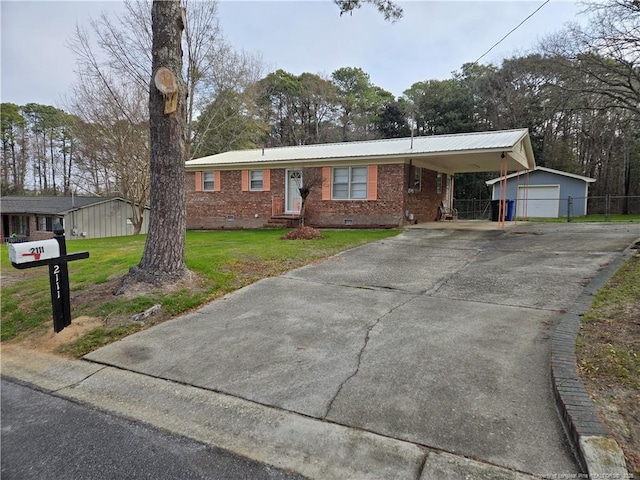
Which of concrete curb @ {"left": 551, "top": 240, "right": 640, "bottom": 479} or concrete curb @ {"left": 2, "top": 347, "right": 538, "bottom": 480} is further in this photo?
concrete curb @ {"left": 2, "top": 347, "right": 538, "bottom": 480}

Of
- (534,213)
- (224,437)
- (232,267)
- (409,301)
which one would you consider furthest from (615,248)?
(534,213)

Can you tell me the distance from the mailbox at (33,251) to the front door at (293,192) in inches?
463

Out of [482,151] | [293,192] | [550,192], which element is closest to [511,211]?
[482,151]

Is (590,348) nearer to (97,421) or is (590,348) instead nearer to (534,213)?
(97,421)

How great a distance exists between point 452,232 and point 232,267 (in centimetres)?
790

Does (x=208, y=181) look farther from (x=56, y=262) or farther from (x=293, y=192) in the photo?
(x=56, y=262)

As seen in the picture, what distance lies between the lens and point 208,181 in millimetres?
17562

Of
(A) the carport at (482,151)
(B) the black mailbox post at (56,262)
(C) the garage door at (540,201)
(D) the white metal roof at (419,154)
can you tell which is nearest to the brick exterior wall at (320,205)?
(D) the white metal roof at (419,154)

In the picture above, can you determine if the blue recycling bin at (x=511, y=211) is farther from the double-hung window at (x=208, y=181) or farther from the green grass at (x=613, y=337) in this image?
the double-hung window at (x=208, y=181)

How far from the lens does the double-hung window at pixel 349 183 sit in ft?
47.1

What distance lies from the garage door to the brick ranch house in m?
6.21

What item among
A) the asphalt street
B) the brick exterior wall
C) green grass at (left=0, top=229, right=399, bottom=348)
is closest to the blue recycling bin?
the brick exterior wall

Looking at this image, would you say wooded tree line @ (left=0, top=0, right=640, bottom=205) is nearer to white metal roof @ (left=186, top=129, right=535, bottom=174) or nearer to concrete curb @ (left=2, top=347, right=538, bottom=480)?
white metal roof @ (left=186, top=129, right=535, bottom=174)

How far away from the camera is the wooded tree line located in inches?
448
